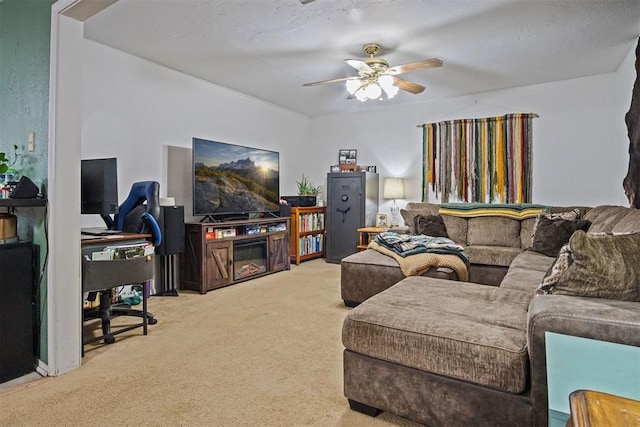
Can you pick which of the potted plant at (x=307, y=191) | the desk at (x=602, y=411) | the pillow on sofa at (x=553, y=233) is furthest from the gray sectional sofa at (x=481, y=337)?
the potted plant at (x=307, y=191)

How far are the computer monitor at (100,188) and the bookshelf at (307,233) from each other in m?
2.93

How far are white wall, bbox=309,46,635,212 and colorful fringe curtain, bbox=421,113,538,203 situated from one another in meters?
0.11

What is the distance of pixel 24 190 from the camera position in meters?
2.06

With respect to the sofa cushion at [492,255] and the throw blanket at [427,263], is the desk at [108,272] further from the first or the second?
the sofa cushion at [492,255]

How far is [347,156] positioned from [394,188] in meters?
1.08

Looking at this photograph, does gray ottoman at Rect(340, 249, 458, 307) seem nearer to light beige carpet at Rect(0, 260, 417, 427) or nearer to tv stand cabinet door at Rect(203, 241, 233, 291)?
light beige carpet at Rect(0, 260, 417, 427)

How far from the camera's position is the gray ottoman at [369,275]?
3.10m

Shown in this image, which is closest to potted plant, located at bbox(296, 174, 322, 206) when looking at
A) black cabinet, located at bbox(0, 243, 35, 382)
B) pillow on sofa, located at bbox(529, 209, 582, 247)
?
pillow on sofa, located at bbox(529, 209, 582, 247)

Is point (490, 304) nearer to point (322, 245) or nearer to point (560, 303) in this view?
point (560, 303)

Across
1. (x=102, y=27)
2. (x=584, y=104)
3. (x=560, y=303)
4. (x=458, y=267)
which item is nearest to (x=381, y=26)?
(x=458, y=267)

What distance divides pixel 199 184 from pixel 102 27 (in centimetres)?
160

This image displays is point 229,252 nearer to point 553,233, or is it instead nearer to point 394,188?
point 394,188

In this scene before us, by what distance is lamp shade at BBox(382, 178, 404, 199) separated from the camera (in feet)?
17.7

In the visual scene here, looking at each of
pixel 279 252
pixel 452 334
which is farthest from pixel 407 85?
pixel 452 334
